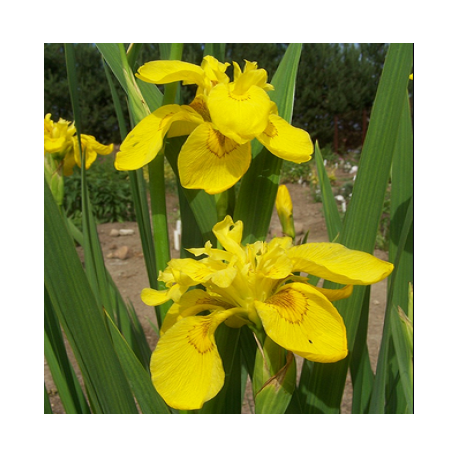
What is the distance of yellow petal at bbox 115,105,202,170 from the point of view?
1.82 ft

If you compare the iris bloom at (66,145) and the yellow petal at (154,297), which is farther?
the iris bloom at (66,145)

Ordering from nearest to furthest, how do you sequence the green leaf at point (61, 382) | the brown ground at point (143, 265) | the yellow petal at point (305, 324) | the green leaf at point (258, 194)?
the yellow petal at point (305, 324) → the green leaf at point (258, 194) → the green leaf at point (61, 382) → the brown ground at point (143, 265)

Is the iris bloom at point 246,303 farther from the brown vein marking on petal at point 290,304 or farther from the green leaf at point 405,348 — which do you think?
the green leaf at point 405,348

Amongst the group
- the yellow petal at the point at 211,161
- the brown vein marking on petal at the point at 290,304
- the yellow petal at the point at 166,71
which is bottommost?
the brown vein marking on petal at the point at 290,304

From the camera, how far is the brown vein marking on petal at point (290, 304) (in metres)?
0.50

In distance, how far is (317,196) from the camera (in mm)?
4402

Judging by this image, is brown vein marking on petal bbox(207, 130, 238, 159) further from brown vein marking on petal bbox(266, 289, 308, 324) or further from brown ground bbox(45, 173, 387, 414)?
brown ground bbox(45, 173, 387, 414)

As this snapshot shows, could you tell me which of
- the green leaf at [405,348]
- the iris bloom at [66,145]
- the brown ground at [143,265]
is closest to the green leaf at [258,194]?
the green leaf at [405,348]

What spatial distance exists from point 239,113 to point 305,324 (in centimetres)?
25

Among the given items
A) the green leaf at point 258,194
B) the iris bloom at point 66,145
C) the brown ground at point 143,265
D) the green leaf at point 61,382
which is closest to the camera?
the green leaf at point 258,194

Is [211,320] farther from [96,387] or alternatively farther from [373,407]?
[373,407]

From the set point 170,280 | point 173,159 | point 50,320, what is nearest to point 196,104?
point 173,159

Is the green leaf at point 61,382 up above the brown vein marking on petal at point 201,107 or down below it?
below

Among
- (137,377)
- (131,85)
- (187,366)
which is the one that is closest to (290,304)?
(187,366)
